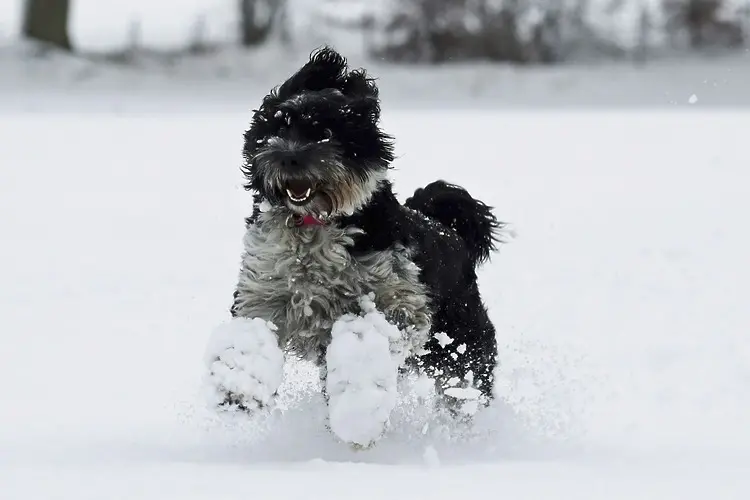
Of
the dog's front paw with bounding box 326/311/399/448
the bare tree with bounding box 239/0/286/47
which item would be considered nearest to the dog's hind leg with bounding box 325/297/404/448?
the dog's front paw with bounding box 326/311/399/448

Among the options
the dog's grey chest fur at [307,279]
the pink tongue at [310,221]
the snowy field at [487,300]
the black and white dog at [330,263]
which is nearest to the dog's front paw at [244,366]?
the black and white dog at [330,263]

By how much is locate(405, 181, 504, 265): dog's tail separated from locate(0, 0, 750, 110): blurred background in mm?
13576

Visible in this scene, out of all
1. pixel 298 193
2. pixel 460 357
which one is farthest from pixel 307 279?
pixel 460 357

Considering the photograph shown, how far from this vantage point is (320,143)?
439 centimetres

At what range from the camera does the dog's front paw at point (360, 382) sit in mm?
4090

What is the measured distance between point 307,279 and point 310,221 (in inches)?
8.4

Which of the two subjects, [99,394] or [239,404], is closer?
[239,404]

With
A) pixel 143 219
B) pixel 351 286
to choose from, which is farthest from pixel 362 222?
pixel 143 219

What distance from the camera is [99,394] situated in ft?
18.4

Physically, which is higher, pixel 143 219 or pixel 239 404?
pixel 143 219

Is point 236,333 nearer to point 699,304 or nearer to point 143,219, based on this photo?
point 699,304

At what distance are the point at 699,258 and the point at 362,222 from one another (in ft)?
17.0

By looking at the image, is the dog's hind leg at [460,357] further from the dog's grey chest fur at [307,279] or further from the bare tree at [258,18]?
the bare tree at [258,18]

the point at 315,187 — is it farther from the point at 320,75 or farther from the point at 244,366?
the point at 244,366
